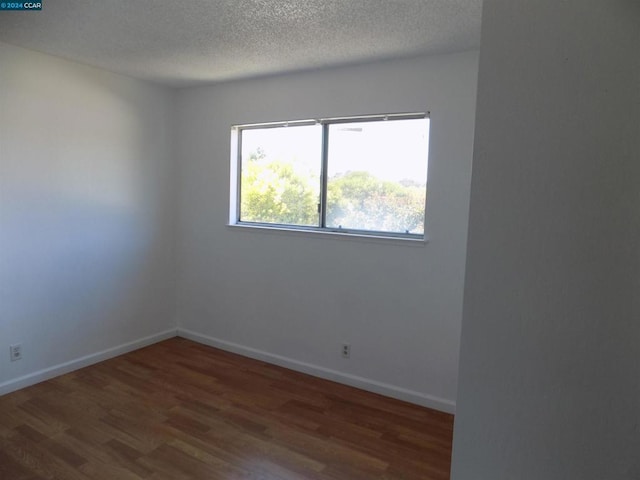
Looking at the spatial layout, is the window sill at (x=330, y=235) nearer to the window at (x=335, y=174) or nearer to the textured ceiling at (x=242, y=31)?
the window at (x=335, y=174)

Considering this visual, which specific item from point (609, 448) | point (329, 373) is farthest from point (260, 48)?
point (609, 448)

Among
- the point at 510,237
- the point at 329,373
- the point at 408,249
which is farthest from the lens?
the point at 329,373

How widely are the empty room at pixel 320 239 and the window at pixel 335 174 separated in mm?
21

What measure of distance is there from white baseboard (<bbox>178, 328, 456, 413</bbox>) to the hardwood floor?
7 centimetres

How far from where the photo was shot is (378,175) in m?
3.20

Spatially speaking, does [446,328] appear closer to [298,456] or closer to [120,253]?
[298,456]

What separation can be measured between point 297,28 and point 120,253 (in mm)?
2554

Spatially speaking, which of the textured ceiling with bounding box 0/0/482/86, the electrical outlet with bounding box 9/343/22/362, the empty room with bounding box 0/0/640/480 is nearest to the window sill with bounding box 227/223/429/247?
the empty room with bounding box 0/0/640/480

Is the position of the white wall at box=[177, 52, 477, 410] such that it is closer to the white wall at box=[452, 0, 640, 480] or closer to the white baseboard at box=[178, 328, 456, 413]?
the white baseboard at box=[178, 328, 456, 413]

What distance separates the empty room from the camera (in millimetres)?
1012

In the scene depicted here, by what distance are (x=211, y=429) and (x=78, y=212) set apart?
2.08 meters

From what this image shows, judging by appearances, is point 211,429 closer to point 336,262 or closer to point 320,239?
point 336,262

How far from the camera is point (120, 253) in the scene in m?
3.77

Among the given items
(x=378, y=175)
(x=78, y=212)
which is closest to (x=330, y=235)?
(x=378, y=175)
